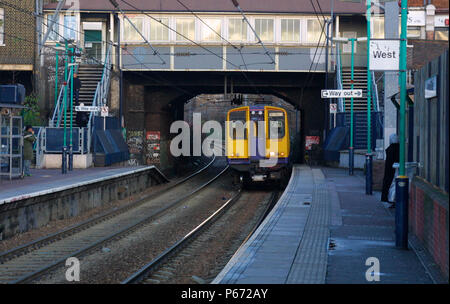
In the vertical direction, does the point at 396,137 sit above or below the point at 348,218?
above

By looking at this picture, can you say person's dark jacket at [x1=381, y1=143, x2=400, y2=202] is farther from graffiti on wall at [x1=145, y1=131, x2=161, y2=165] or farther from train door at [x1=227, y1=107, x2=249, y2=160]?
graffiti on wall at [x1=145, y1=131, x2=161, y2=165]

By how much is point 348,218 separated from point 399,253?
166 inches

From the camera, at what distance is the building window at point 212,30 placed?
118 feet

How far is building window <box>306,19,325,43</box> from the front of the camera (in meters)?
36.2

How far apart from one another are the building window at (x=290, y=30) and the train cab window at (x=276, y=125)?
35.7ft

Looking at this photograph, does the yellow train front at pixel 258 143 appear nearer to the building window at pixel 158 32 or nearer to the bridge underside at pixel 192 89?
the bridge underside at pixel 192 89

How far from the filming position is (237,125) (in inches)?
→ 1017

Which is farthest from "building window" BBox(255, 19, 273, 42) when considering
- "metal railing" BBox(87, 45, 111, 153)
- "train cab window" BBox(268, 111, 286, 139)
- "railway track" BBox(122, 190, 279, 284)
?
"railway track" BBox(122, 190, 279, 284)

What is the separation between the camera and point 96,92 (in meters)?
33.8

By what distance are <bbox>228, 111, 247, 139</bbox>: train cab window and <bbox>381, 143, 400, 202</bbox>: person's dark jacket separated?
9186 millimetres

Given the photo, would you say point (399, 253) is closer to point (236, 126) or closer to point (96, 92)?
point (236, 126)

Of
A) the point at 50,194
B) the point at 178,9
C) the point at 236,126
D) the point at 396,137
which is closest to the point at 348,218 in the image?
the point at 396,137

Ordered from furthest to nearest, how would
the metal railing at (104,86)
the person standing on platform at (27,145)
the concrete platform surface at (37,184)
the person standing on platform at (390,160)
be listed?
the metal railing at (104,86), the person standing on platform at (27,145), the person standing on platform at (390,160), the concrete platform surface at (37,184)

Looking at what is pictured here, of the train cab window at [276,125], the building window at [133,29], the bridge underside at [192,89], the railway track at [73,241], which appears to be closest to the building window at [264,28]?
the bridge underside at [192,89]
